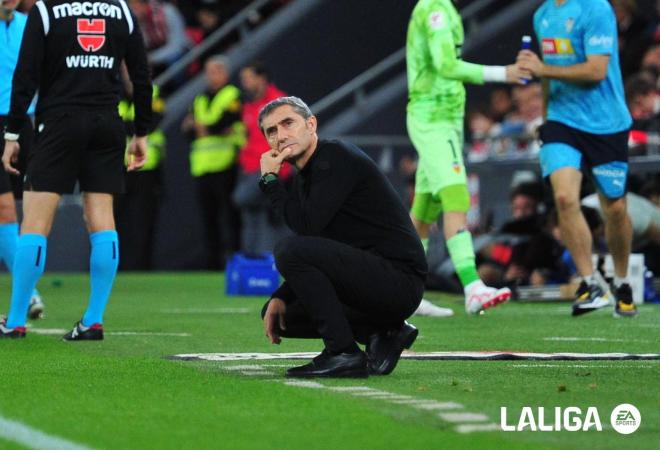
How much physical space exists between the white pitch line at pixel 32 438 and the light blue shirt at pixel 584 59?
6443mm

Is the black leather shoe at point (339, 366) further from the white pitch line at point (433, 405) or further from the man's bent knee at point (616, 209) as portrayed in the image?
the man's bent knee at point (616, 209)

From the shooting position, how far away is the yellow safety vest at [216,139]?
62.4 feet

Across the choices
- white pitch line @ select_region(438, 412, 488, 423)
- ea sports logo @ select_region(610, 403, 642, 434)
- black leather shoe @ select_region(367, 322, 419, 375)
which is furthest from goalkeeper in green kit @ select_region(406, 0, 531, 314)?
white pitch line @ select_region(438, 412, 488, 423)

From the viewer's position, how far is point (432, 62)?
11156 millimetres

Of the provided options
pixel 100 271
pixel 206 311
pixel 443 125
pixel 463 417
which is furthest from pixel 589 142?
pixel 463 417

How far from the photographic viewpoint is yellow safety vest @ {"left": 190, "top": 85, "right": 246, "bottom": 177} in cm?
1903

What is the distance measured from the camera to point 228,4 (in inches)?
893

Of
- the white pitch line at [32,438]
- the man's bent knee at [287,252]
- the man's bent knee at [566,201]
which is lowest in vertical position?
the white pitch line at [32,438]

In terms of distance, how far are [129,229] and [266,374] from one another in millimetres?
13729

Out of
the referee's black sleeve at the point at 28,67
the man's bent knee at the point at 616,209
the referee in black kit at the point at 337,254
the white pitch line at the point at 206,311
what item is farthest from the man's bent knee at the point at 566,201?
the referee in black kit at the point at 337,254

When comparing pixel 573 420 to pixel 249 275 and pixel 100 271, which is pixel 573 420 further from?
pixel 249 275

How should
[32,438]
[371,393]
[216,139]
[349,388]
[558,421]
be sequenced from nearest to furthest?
1. [32,438]
2. [558,421]
3. [371,393]
4. [349,388]
5. [216,139]

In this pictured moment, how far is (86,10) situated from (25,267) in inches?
56.4

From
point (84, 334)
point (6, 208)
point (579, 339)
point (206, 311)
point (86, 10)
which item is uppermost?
point (86, 10)
